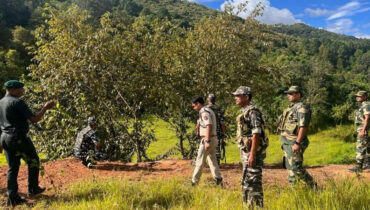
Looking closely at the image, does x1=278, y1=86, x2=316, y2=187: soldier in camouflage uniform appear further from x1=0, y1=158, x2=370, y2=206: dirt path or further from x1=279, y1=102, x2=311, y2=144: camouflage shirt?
x1=0, y1=158, x2=370, y2=206: dirt path

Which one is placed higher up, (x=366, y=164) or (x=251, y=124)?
(x=251, y=124)

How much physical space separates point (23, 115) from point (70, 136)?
11.7ft

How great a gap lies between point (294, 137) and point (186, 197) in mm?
2007

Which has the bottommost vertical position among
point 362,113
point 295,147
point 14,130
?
point 295,147

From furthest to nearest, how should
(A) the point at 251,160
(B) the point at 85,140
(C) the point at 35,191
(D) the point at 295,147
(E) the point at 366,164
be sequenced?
(E) the point at 366,164 → (B) the point at 85,140 → (C) the point at 35,191 → (D) the point at 295,147 → (A) the point at 251,160

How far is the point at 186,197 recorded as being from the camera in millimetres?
4828

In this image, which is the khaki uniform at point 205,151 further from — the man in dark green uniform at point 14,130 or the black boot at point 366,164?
the black boot at point 366,164

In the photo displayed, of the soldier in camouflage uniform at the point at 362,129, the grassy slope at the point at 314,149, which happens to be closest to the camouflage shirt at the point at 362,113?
the soldier in camouflage uniform at the point at 362,129

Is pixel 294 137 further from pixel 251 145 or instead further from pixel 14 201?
pixel 14 201

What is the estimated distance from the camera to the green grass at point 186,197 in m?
3.75

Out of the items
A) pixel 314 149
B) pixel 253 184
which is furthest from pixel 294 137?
pixel 314 149

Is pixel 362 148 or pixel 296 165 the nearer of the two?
pixel 296 165

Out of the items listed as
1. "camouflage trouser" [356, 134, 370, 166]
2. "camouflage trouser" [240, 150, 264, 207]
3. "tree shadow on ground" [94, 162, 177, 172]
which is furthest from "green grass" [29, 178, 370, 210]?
"camouflage trouser" [356, 134, 370, 166]

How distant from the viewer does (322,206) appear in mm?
3574
